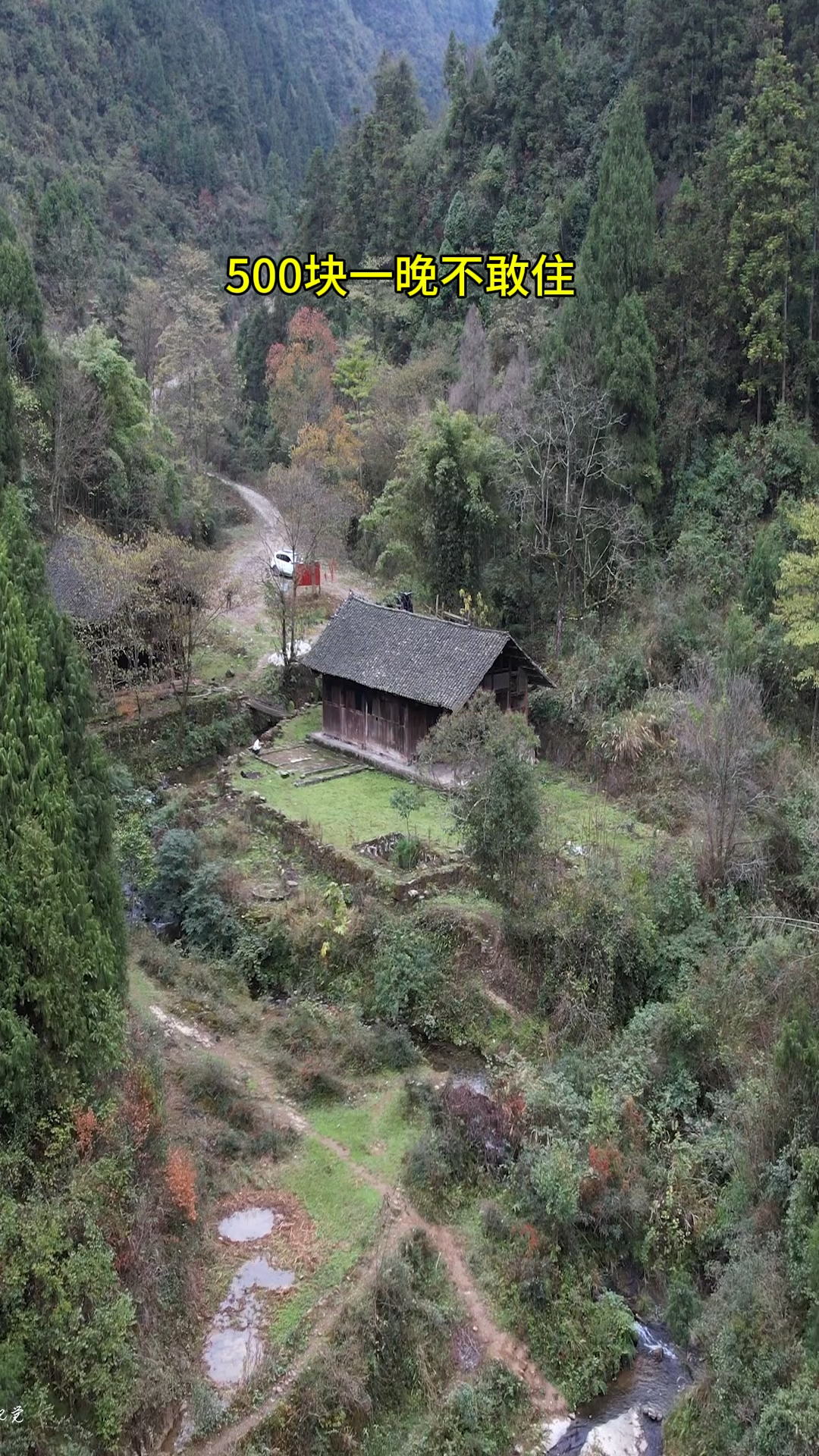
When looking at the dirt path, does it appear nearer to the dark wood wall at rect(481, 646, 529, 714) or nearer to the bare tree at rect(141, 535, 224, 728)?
the dark wood wall at rect(481, 646, 529, 714)

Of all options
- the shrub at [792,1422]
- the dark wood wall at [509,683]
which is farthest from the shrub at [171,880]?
the shrub at [792,1422]

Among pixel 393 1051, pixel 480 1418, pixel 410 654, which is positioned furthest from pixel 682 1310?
pixel 410 654

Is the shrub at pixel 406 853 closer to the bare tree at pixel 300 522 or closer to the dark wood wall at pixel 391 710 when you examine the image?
the dark wood wall at pixel 391 710

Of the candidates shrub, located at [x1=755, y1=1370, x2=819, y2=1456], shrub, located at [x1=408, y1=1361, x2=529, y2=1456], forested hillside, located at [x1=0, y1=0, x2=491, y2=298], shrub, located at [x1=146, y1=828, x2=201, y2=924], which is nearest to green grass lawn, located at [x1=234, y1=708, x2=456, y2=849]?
shrub, located at [x1=146, y1=828, x2=201, y2=924]

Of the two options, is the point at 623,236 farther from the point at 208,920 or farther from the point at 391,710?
the point at 208,920

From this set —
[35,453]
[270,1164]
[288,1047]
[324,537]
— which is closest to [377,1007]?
[288,1047]

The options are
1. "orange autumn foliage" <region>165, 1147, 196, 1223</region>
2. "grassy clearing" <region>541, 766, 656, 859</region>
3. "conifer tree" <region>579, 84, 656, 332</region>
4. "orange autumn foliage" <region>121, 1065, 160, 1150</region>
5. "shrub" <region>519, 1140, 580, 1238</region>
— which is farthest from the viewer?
"conifer tree" <region>579, 84, 656, 332</region>

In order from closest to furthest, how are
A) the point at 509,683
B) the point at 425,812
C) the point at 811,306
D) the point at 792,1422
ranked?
the point at 792,1422 → the point at 425,812 → the point at 509,683 → the point at 811,306

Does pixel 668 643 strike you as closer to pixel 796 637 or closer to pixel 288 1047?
pixel 796 637
